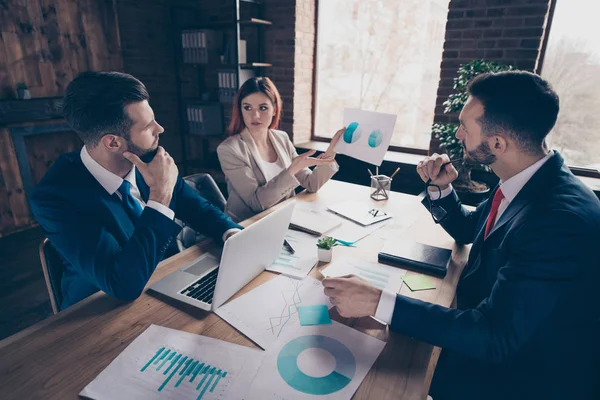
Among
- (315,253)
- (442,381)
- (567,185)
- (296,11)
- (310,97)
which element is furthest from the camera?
(310,97)

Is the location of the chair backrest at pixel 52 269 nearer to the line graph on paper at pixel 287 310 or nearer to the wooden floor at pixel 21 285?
the line graph on paper at pixel 287 310

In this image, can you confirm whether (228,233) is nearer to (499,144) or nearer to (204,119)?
(499,144)

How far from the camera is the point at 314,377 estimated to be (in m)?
0.80

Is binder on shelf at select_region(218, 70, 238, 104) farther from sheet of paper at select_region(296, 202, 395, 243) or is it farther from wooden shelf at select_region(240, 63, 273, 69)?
sheet of paper at select_region(296, 202, 395, 243)

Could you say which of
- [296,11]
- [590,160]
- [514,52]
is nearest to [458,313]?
[514,52]

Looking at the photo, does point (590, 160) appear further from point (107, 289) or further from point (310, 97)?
point (107, 289)

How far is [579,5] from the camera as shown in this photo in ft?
9.50

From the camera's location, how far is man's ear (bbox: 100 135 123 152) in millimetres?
1188

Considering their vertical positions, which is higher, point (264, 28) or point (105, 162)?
point (264, 28)

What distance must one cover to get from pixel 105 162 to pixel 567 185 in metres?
1.38

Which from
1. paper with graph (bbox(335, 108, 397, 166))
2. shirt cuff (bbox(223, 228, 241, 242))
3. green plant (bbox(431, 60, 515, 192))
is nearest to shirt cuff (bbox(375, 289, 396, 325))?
Answer: shirt cuff (bbox(223, 228, 241, 242))

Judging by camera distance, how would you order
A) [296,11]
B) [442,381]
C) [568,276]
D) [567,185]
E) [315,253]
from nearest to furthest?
[568,276], [567,185], [442,381], [315,253], [296,11]

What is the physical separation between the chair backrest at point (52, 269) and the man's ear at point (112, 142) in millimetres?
351

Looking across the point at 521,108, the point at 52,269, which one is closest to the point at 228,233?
the point at 52,269
